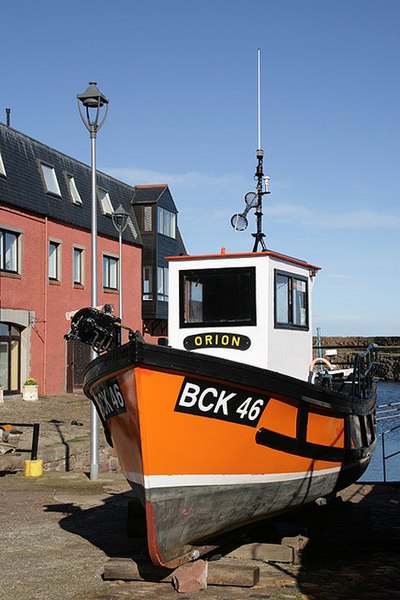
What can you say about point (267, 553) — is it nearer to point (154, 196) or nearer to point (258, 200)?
point (258, 200)

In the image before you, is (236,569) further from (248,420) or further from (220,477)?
(248,420)

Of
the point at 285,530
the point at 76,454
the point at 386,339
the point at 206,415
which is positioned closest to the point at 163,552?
the point at 206,415

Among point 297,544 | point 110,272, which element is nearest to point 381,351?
point 110,272

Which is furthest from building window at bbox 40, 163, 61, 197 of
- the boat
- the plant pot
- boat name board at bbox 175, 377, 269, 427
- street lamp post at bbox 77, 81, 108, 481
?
boat name board at bbox 175, 377, 269, 427

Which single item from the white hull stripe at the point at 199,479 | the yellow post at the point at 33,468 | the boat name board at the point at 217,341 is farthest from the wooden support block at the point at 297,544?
the yellow post at the point at 33,468

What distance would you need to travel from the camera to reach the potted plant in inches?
1019

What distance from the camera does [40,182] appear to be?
1142 inches

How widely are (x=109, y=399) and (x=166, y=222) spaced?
31.6 meters

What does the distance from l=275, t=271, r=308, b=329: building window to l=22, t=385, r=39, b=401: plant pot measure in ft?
55.1

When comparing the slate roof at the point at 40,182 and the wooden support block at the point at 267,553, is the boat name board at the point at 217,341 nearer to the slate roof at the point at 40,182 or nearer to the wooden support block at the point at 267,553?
the wooden support block at the point at 267,553

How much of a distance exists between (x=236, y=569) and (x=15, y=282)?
20528mm

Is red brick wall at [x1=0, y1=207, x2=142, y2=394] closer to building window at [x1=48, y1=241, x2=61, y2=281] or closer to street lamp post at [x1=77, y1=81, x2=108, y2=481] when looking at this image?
building window at [x1=48, y1=241, x2=61, y2=281]

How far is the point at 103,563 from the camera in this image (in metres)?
8.17

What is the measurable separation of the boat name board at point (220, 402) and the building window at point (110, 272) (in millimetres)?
26196
